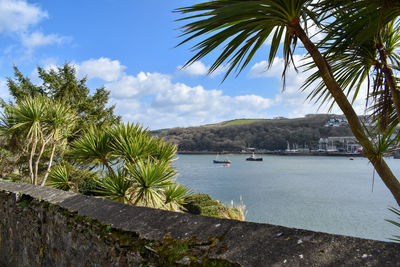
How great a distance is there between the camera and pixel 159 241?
1.46m

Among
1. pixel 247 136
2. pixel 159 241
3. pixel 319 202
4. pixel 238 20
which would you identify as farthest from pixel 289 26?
pixel 247 136

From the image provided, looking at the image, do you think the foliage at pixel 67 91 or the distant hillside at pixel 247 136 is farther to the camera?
the distant hillside at pixel 247 136

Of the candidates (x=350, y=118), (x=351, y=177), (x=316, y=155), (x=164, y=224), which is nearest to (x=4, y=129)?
(x=164, y=224)

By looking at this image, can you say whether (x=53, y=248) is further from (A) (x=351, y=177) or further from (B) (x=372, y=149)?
(A) (x=351, y=177)

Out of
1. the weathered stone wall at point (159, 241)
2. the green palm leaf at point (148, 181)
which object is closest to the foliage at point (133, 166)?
the green palm leaf at point (148, 181)

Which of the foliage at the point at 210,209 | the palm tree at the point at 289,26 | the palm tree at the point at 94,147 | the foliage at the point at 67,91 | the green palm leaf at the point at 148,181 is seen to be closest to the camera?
the palm tree at the point at 289,26

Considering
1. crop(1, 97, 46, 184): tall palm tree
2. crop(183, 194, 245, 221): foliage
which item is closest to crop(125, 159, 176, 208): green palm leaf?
crop(1, 97, 46, 184): tall palm tree

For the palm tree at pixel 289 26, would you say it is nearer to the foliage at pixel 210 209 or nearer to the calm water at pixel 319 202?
the foliage at pixel 210 209

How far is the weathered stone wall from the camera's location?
3.42ft

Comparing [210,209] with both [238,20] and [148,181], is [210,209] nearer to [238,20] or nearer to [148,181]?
[148,181]

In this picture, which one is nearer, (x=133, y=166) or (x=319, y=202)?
(x=133, y=166)

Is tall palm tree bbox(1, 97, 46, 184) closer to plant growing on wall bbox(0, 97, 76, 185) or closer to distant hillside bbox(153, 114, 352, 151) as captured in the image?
plant growing on wall bbox(0, 97, 76, 185)

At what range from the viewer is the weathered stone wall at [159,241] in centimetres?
104

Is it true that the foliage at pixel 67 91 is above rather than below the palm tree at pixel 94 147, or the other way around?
above
